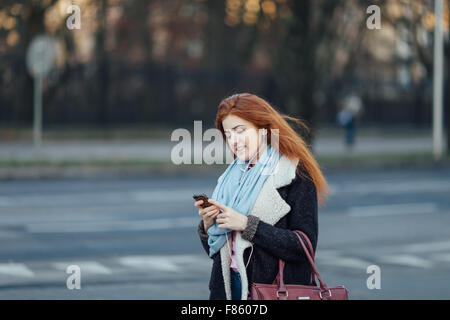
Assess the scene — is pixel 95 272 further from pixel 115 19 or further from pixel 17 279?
pixel 115 19

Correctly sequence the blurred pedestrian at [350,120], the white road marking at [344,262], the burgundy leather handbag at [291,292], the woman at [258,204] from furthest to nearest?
the blurred pedestrian at [350,120]
the white road marking at [344,262]
the woman at [258,204]
the burgundy leather handbag at [291,292]

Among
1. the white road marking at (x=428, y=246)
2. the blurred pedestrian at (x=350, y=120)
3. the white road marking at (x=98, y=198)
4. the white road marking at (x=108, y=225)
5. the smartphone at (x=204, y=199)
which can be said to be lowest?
the white road marking at (x=428, y=246)

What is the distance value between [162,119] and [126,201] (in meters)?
17.8

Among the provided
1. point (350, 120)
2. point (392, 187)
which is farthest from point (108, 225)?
point (350, 120)

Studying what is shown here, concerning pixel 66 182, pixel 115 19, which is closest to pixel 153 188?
pixel 66 182

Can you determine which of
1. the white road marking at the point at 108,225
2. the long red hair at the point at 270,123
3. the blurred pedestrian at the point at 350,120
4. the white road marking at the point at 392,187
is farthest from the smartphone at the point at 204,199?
the blurred pedestrian at the point at 350,120

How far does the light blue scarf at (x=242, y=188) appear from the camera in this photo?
3674mm

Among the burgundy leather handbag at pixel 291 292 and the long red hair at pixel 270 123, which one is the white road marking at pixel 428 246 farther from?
the burgundy leather handbag at pixel 291 292

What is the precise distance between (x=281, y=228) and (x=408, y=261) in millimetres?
5539

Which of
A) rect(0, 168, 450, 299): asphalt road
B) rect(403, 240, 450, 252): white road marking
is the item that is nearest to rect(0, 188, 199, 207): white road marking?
rect(0, 168, 450, 299): asphalt road

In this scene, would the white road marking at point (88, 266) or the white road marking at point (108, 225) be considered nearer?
the white road marking at point (88, 266)

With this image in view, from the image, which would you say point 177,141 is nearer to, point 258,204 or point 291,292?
point 258,204

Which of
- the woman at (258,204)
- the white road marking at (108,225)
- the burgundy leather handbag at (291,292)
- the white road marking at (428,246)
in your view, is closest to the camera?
the burgundy leather handbag at (291,292)
